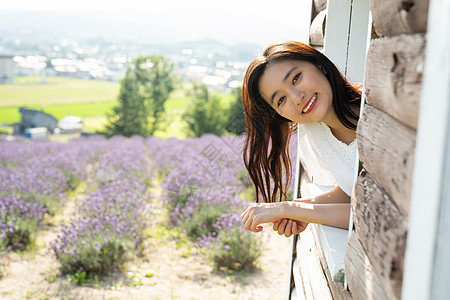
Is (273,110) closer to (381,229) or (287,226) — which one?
(287,226)

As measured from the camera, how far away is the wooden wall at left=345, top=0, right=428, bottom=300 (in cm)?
70

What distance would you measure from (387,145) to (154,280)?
3831mm

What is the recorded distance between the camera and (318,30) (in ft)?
7.95

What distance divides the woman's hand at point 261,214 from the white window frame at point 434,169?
2.96 feet

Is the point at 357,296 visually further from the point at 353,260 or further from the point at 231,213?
the point at 231,213

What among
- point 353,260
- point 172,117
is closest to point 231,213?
point 353,260

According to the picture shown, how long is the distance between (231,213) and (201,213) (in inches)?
17.7

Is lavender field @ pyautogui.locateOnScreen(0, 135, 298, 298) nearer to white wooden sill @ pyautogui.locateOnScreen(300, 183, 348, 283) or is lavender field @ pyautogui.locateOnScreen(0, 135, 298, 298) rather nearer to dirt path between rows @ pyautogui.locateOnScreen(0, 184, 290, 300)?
dirt path between rows @ pyautogui.locateOnScreen(0, 184, 290, 300)

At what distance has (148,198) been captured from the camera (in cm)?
632

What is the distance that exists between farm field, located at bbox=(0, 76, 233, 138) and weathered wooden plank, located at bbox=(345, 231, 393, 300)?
1419 inches

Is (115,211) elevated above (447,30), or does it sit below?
below

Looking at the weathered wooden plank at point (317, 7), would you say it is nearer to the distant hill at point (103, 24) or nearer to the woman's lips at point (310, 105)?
the woman's lips at point (310, 105)

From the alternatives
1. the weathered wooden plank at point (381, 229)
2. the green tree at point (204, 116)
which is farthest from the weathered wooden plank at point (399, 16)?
the green tree at point (204, 116)

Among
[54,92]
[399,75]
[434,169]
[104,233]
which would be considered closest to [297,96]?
[399,75]
